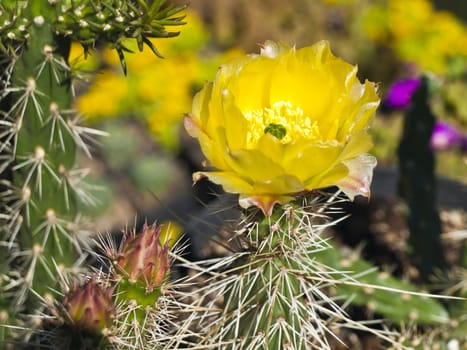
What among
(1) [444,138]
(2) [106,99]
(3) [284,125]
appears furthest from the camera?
(2) [106,99]

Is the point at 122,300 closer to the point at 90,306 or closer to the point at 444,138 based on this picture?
the point at 90,306

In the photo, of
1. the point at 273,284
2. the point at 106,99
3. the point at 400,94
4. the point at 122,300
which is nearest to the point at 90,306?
the point at 122,300

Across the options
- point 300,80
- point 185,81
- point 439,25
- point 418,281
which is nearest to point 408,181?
point 418,281

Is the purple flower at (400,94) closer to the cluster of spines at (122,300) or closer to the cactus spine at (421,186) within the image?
the cactus spine at (421,186)

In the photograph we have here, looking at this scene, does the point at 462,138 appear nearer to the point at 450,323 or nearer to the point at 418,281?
the point at 418,281

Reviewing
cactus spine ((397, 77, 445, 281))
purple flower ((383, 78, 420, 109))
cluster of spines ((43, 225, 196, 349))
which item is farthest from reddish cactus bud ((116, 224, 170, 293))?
purple flower ((383, 78, 420, 109))

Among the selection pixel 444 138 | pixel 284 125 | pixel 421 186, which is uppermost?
pixel 284 125

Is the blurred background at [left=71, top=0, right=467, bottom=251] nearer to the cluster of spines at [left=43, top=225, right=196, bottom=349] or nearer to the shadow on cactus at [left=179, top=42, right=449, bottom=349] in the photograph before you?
the shadow on cactus at [left=179, top=42, right=449, bottom=349]
